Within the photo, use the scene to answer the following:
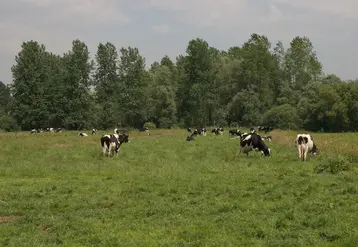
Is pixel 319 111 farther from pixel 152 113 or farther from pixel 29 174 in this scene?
pixel 29 174

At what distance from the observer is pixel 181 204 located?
12898 millimetres

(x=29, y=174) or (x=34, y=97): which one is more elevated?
(x=34, y=97)

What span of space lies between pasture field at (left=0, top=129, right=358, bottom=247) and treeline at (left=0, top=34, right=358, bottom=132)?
5465 centimetres

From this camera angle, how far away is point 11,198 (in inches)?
563

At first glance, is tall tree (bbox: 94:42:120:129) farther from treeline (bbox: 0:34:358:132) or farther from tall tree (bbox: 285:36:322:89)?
tall tree (bbox: 285:36:322:89)

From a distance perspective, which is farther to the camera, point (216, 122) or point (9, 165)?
point (216, 122)

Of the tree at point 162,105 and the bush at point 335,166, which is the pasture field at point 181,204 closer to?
the bush at point 335,166

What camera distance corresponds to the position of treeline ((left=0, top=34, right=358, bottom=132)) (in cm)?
7931

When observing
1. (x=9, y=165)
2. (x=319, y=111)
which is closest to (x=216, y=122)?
(x=319, y=111)

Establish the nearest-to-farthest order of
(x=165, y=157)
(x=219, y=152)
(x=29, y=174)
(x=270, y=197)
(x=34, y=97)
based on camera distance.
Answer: (x=270, y=197) < (x=29, y=174) < (x=165, y=157) < (x=219, y=152) < (x=34, y=97)

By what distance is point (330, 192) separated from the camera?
13.7 meters

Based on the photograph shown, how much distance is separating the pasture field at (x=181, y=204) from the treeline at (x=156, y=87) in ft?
179

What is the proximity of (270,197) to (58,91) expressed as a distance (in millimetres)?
72166

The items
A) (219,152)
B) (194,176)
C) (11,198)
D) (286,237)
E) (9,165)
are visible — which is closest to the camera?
(286,237)
